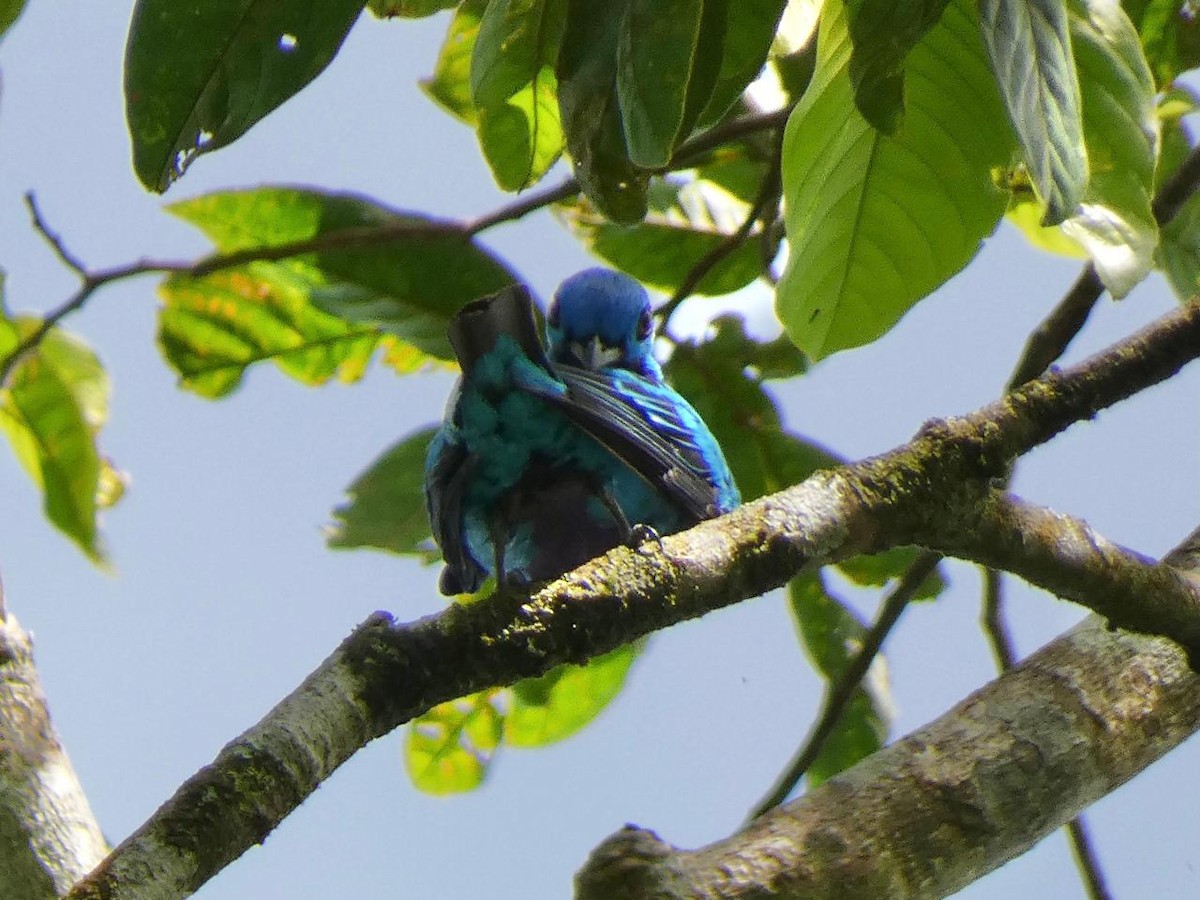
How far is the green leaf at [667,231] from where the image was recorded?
13.9 ft

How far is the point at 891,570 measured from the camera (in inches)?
157

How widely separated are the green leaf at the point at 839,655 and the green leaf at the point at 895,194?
1428mm

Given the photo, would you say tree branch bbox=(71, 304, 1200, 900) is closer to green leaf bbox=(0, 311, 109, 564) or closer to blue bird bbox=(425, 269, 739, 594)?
blue bird bbox=(425, 269, 739, 594)

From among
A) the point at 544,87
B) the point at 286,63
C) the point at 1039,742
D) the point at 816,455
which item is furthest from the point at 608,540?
the point at 286,63

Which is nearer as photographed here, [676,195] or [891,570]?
[891,570]

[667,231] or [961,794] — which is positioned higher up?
[667,231]

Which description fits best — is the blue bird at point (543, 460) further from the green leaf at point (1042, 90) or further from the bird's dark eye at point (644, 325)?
the green leaf at point (1042, 90)

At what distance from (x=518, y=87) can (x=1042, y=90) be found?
1.23 m

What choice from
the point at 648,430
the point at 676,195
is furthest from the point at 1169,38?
the point at 648,430

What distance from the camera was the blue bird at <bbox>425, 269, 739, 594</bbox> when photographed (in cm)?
284

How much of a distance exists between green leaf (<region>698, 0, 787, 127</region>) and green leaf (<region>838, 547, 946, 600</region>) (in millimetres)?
1776

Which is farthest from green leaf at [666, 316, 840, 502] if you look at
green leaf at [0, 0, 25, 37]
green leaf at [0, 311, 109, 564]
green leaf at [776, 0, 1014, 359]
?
green leaf at [0, 0, 25, 37]

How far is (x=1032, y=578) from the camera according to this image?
2502mm

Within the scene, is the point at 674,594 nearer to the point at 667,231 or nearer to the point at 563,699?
the point at 563,699
